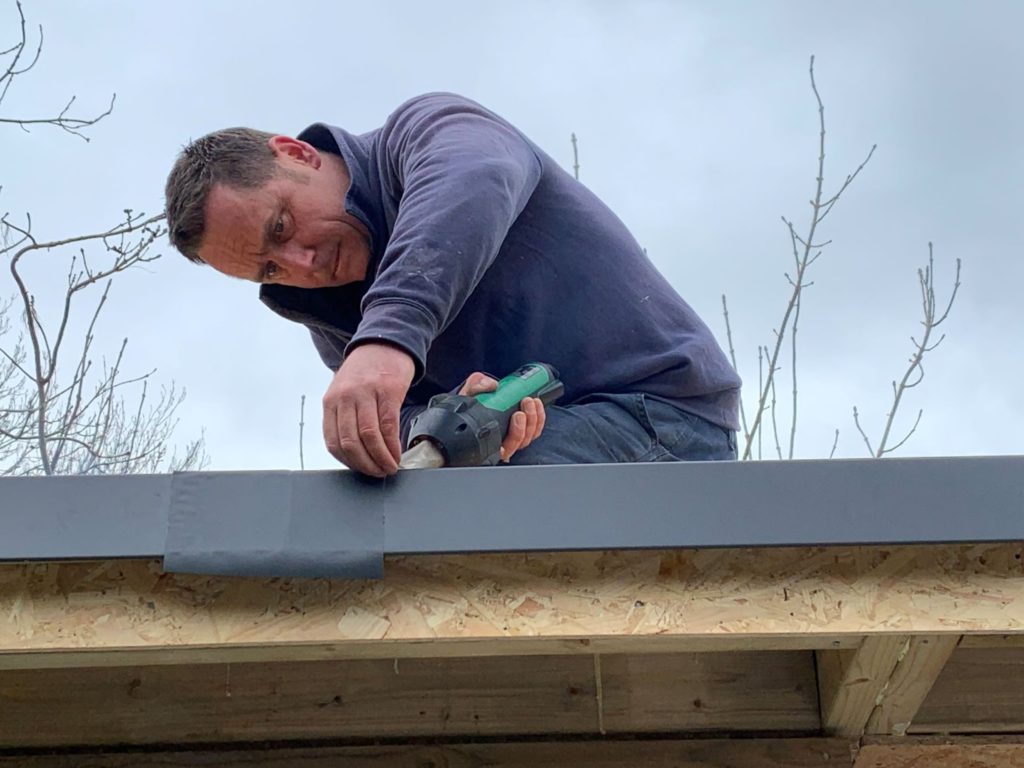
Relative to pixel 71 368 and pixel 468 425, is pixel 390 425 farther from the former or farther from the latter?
pixel 71 368

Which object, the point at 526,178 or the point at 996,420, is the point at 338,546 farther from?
the point at 996,420

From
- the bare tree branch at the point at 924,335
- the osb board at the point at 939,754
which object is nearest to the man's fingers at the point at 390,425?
the osb board at the point at 939,754

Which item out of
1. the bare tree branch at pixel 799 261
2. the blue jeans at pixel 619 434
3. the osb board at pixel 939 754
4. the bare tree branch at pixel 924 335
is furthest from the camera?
the bare tree branch at pixel 924 335

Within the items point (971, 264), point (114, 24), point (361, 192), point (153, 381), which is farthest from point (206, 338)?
point (361, 192)

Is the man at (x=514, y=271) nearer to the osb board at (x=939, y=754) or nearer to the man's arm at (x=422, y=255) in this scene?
the man's arm at (x=422, y=255)

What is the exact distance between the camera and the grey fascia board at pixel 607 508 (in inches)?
52.5

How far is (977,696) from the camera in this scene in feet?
6.39

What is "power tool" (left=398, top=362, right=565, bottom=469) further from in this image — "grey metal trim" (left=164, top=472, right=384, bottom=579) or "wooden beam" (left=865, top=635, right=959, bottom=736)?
"wooden beam" (left=865, top=635, right=959, bottom=736)

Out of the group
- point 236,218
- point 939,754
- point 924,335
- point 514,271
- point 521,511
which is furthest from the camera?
point 924,335

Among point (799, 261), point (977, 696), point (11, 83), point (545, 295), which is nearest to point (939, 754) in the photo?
point (977, 696)

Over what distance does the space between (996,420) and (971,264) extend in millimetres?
9797

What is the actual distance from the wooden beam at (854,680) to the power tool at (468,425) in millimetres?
720

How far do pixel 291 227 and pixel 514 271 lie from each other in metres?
0.51

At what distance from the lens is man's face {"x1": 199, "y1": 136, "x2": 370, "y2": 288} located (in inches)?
84.9
